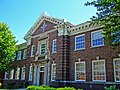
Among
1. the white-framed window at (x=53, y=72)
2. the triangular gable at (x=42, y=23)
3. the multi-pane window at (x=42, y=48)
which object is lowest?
the white-framed window at (x=53, y=72)

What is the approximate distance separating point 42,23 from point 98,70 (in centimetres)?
1335

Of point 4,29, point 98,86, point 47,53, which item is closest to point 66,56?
point 47,53

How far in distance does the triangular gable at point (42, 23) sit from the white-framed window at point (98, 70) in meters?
8.53

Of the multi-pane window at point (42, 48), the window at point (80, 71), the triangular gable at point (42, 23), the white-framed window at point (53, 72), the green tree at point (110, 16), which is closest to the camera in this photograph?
the green tree at point (110, 16)

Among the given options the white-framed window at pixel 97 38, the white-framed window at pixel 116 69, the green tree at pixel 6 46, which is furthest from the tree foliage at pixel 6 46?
the white-framed window at pixel 116 69

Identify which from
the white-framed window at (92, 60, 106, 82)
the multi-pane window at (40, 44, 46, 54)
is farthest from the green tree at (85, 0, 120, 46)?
the multi-pane window at (40, 44, 46, 54)

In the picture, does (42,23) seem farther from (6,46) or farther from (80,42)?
(80,42)

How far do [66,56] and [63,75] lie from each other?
2.55m

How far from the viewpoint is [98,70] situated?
1984cm

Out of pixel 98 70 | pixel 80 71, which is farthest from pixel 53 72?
pixel 98 70

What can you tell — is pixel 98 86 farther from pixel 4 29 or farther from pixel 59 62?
pixel 4 29

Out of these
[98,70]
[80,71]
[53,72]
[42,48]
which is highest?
[42,48]

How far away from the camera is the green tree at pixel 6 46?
30.8m

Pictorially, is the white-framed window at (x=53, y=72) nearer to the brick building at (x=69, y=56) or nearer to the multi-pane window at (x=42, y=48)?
the brick building at (x=69, y=56)
